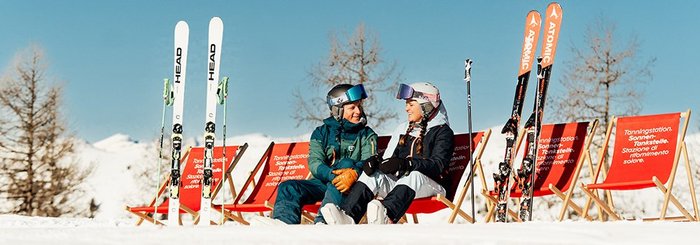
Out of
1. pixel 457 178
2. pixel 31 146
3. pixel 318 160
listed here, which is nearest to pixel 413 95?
pixel 457 178

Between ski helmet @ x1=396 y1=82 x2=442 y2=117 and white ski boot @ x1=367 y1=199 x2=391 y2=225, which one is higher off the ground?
ski helmet @ x1=396 y1=82 x2=442 y2=117

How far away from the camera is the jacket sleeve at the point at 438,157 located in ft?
21.3

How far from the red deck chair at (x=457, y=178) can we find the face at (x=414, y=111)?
1.52 ft

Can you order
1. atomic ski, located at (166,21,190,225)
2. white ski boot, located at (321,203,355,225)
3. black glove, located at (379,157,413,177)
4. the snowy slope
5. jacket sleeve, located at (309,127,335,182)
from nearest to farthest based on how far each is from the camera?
white ski boot, located at (321,203,355,225), black glove, located at (379,157,413,177), jacket sleeve, located at (309,127,335,182), atomic ski, located at (166,21,190,225), the snowy slope

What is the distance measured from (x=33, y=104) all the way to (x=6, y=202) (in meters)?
1.85

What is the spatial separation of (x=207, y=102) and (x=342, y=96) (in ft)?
4.76

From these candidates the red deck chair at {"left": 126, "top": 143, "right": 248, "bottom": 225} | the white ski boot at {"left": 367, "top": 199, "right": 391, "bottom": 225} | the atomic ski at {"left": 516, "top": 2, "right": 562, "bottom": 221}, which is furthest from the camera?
the red deck chair at {"left": 126, "top": 143, "right": 248, "bottom": 225}

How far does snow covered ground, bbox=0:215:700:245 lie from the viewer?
161 inches

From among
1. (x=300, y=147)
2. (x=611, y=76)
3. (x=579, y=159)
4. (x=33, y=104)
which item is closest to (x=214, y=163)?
(x=300, y=147)

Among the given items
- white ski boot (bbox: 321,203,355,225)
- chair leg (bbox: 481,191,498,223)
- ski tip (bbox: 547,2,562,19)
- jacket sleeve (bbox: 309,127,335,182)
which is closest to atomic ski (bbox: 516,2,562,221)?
ski tip (bbox: 547,2,562,19)

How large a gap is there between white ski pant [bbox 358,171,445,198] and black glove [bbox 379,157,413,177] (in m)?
0.05

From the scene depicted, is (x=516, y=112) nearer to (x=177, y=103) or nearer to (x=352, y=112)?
(x=352, y=112)

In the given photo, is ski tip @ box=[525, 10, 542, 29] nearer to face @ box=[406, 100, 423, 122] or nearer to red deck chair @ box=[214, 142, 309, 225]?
face @ box=[406, 100, 423, 122]

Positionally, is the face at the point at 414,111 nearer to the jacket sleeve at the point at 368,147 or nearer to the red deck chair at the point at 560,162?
the jacket sleeve at the point at 368,147
